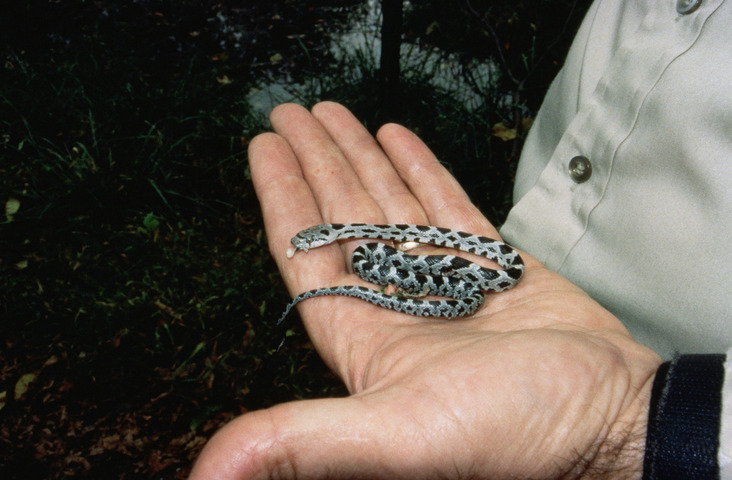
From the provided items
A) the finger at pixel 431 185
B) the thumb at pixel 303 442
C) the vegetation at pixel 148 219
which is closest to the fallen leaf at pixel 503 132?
the vegetation at pixel 148 219

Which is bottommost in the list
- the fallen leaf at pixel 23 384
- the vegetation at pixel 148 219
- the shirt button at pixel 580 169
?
the fallen leaf at pixel 23 384

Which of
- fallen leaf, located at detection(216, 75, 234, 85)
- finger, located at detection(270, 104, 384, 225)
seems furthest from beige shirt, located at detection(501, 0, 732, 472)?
fallen leaf, located at detection(216, 75, 234, 85)

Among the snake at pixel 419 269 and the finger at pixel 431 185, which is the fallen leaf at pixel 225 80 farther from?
the snake at pixel 419 269

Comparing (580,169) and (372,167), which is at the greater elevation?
(580,169)

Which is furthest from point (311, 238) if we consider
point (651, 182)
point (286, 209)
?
point (651, 182)

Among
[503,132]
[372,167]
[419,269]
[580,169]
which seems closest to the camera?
[580,169]

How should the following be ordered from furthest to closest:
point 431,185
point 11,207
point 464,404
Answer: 1. point 11,207
2. point 431,185
3. point 464,404

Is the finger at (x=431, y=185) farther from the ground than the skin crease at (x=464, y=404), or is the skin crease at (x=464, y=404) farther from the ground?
the finger at (x=431, y=185)

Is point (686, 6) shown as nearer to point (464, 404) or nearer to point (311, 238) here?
point (464, 404)
